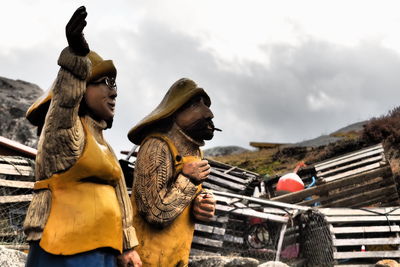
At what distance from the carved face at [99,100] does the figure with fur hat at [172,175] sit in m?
0.75

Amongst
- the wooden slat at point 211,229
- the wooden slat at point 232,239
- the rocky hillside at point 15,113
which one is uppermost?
the rocky hillside at point 15,113

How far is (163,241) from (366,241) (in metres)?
5.31

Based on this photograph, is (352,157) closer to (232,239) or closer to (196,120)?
(232,239)

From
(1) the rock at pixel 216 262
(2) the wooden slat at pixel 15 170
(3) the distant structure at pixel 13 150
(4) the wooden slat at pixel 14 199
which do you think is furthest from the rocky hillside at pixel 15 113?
(1) the rock at pixel 216 262

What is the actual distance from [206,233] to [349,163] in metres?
7.45

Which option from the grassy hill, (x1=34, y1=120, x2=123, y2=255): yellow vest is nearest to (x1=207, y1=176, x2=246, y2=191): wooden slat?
the grassy hill

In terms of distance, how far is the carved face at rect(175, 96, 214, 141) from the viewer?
14.1 feet

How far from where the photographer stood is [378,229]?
835 cm

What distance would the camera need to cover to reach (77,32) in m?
2.86

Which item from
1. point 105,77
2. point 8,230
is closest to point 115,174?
point 105,77

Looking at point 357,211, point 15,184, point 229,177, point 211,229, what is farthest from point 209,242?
point 229,177

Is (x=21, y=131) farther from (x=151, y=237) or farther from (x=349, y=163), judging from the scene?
(x=151, y=237)

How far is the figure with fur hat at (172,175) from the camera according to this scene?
383cm

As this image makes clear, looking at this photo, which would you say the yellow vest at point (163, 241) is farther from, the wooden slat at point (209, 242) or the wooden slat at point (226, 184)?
the wooden slat at point (226, 184)
